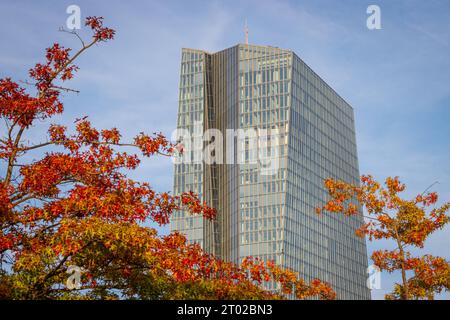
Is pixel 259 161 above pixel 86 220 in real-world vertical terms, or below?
above

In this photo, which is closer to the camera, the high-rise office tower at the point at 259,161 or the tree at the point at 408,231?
the tree at the point at 408,231

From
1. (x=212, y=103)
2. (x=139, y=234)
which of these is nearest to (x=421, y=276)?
(x=139, y=234)

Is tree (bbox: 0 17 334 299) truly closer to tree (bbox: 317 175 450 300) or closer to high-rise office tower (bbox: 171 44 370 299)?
tree (bbox: 317 175 450 300)

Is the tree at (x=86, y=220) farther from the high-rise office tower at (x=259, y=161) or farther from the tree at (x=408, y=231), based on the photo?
the high-rise office tower at (x=259, y=161)

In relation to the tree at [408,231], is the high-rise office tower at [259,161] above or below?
above

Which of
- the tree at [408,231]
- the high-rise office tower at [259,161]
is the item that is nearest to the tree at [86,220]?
the tree at [408,231]

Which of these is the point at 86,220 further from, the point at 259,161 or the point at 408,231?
the point at 259,161

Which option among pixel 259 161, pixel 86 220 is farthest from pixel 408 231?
pixel 259 161

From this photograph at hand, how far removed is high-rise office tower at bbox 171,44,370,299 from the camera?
559 ft

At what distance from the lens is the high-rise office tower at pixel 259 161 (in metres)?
170

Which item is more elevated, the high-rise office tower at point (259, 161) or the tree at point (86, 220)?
the high-rise office tower at point (259, 161)

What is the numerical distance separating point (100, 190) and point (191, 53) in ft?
596

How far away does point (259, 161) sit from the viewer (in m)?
172

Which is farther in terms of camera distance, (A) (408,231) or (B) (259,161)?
(B) (259,161)
